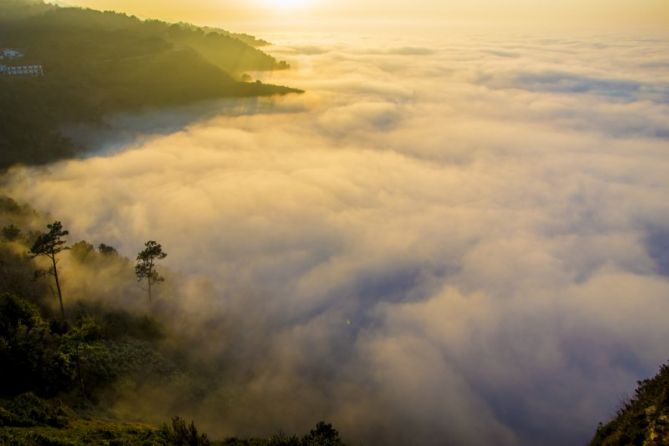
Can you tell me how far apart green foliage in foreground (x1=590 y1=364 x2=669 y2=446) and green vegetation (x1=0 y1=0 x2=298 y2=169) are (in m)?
113

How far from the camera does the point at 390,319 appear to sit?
7912cm

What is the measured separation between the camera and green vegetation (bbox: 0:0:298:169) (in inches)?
4195

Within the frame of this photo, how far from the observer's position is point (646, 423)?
25406 mm

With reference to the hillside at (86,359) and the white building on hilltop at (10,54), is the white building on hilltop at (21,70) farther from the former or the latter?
the hillside at (86,359)

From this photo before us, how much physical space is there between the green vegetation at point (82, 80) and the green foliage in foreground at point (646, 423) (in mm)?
113384

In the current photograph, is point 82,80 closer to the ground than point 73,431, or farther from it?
farther from it

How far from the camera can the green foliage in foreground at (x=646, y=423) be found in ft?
76.3

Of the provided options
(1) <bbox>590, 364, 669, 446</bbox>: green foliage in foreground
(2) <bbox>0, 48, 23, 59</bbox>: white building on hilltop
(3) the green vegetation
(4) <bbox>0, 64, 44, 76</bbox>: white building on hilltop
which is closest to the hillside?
(1) <bbox>590, 364, 669, 446</bbox>: green foliage in foreground

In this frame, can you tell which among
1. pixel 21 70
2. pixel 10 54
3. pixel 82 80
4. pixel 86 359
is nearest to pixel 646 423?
pixel 86 359

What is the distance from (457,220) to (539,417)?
234 feet

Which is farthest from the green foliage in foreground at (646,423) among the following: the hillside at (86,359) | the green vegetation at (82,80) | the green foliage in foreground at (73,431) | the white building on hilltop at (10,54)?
the white building on hilltop at (10,54)

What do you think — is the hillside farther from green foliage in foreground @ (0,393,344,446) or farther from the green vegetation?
the green vegetation

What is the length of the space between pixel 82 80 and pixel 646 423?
155m

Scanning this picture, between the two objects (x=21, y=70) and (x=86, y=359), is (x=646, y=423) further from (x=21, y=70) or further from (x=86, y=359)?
(x=21, y=70)
